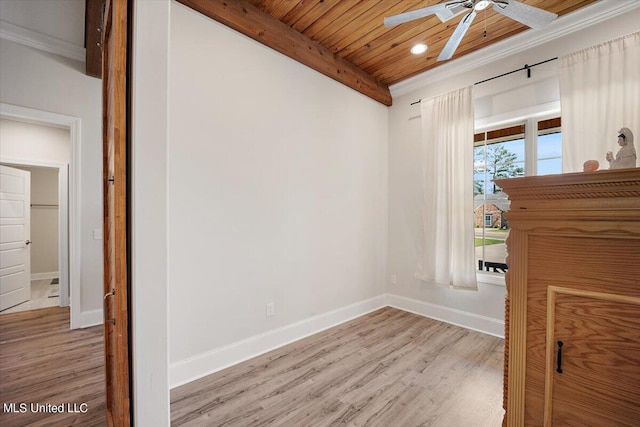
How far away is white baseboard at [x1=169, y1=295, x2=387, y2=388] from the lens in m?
2.01

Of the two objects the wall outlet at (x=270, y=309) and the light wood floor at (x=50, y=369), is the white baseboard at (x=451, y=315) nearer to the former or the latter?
the wall outlet at (x=270, y=309)

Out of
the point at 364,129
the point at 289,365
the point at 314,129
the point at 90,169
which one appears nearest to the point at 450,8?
the point at 314,129

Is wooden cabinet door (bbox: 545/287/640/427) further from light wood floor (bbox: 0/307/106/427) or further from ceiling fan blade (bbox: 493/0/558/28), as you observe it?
light wood floor (bbox: 0/307/106/427)

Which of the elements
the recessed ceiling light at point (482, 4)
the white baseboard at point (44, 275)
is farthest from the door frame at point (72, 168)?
the recessed ceiling light at point (482, 4)

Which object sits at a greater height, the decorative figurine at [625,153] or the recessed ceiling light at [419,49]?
the recessed ceiling light at [419,49]

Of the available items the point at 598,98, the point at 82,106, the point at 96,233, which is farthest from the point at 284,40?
the point at 96,233

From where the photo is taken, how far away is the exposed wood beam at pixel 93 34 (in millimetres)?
2219

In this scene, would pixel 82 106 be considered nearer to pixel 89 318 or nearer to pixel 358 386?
pixel 89 318

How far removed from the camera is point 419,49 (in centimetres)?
285

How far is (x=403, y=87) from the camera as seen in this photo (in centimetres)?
359

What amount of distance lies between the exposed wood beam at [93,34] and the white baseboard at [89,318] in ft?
9.09

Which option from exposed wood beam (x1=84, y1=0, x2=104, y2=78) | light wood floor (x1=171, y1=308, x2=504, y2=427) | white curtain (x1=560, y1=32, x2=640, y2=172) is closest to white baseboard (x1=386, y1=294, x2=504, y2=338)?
light wood floor (x1=171, y1=308, x2=504, y2=427)

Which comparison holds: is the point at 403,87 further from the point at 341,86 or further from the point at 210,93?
the point at 210,93

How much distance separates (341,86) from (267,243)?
2.06 meters
